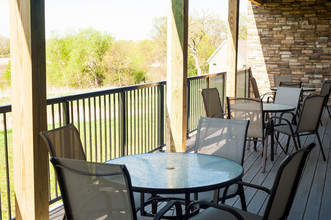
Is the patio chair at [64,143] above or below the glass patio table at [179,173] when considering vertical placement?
above

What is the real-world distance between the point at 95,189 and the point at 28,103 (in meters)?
1.09

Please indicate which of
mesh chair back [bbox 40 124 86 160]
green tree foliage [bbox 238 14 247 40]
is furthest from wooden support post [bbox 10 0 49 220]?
green tree foliage [bbox 238 14 247 40]

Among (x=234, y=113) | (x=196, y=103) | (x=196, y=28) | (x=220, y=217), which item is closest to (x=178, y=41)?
(x=234, y=113)

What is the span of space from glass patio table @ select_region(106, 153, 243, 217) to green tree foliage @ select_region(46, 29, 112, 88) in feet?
93.1

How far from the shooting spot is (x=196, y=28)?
30.9 metres

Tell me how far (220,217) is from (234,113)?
2.73m

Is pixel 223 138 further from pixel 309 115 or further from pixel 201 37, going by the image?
pixel 201 37

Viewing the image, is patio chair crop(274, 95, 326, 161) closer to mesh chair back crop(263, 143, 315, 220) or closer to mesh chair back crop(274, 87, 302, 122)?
mesh chair back crop(274, 87, 302, 122)

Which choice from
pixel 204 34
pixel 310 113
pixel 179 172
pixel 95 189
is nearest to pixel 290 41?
pixel 310 113

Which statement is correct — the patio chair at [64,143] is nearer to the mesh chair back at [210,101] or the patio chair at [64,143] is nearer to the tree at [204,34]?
the mesh chair back at [210,101]

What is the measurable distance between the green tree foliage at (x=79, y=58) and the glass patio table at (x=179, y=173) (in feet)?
93.1

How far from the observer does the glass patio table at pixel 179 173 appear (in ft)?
7.22

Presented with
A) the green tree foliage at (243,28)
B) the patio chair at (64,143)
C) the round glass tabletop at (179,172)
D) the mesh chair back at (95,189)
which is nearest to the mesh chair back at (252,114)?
the round glass tabletop at (179,172)

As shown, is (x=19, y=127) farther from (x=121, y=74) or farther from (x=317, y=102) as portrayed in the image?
(x=121, y=74)
